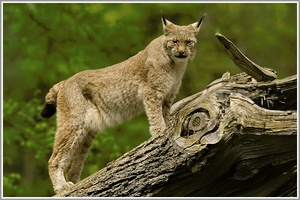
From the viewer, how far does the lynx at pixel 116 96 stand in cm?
852

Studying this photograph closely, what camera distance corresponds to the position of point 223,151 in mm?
5664

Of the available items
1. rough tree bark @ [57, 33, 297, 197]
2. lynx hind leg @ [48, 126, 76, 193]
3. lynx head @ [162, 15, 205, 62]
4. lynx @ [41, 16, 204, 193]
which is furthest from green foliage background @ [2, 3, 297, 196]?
rough tree bark @ [57, 33, 297, 197]

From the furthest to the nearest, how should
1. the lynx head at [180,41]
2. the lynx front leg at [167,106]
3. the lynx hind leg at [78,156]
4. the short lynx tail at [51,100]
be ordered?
the short lynx tail at [51,100]
the lynx front leg at [167,106]
the lynx hind leg at [78,156]
the lynx head at [180,41]

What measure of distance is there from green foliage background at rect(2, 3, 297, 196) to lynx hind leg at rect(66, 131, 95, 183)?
201 inches

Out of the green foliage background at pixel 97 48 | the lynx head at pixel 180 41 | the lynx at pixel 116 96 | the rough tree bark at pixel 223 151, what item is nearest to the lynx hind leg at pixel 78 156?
the lynx at pixel 116 96

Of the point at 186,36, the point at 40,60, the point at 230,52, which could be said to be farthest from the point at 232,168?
the point at 40,60

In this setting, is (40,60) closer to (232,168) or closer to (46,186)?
(46,186)

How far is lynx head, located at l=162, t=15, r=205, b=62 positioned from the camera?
8.45 metres

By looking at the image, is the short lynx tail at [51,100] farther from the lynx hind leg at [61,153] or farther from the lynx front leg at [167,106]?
the lynx front leg at [167,106]

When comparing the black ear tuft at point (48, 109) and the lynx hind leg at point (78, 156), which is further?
the black ear tuft at point (48, 109)

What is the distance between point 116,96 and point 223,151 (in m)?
3.39

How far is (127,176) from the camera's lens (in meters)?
6.33

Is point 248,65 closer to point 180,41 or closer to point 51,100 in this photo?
point 180,41

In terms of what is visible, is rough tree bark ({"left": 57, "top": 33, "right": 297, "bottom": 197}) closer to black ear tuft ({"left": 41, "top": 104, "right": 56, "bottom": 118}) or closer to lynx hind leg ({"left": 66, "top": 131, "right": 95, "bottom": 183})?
lynx hind leg ({"left": 66, "top": 131, "right": 95, "bottom": 183})
